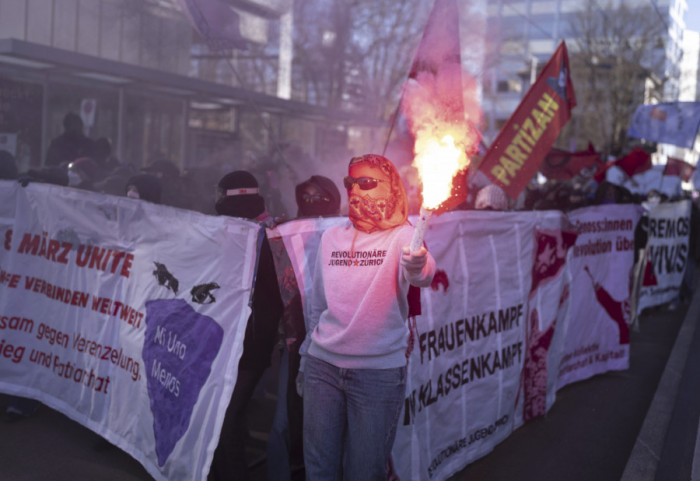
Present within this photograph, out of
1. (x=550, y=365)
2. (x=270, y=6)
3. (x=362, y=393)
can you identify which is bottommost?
(x=550, y=365)

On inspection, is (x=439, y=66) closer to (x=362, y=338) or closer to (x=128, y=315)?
(x=128, y=315)

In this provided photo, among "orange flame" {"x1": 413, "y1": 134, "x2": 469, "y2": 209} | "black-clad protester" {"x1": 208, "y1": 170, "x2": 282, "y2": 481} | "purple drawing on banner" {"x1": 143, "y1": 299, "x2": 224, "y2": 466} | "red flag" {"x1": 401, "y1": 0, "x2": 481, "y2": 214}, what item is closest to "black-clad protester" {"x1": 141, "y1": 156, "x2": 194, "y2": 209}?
"red flag" {"x1": 401, "y1": 0, "x2": 481, "y2": 214}

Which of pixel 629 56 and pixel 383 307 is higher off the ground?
pixel 629 56

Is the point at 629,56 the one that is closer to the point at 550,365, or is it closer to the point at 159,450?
the point at 550,365

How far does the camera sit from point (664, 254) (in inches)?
444

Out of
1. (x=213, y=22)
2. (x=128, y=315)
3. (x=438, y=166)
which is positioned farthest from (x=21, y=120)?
(x=438, y=166)

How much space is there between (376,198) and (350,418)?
95 centimetres

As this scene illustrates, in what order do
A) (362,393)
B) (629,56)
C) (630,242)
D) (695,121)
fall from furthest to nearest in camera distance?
(629,56) → (695,121) → (630,242) → (362,393)

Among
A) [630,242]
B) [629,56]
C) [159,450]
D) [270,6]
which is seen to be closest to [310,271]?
[159,450]

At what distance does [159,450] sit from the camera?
3.88 m

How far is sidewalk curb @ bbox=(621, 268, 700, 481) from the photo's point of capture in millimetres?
4699

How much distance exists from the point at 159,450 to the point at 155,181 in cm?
261

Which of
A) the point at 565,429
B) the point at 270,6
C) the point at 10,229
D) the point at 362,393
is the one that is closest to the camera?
the point at 362,393

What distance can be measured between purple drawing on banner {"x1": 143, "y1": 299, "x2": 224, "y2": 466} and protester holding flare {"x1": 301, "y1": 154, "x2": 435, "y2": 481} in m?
0.84
